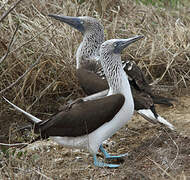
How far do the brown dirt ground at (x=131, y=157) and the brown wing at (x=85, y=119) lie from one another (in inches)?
8.5

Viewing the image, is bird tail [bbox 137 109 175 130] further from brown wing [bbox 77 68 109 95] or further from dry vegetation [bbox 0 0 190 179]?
brown wing [bbox 77 68 109 95]

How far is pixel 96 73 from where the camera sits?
17.1 feet

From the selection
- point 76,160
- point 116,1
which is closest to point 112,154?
point 76,160

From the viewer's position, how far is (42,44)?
5594mm

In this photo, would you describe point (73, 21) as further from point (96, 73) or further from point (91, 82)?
point (91, 82)

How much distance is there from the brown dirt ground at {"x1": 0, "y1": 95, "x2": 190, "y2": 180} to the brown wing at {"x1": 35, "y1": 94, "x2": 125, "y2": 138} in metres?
0.22

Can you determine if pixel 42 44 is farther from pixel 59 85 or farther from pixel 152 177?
pixel 152 177

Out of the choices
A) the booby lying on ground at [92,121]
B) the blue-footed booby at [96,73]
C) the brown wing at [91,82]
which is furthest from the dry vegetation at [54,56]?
the booby lying on ground at [92,121]

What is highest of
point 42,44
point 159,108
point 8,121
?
point 42,44

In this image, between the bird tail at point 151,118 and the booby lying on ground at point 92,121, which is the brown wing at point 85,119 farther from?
the bird tail at point 151,118

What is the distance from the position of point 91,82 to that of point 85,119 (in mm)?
1000

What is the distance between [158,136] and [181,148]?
33 centimetres

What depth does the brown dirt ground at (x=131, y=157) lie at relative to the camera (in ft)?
12.0

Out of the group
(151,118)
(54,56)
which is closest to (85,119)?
(151,118)
